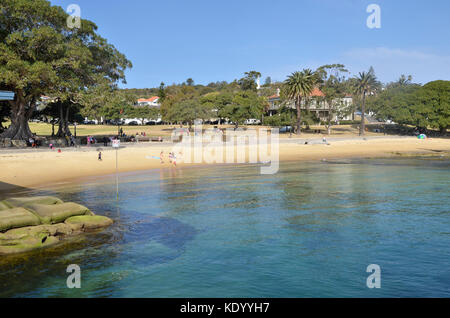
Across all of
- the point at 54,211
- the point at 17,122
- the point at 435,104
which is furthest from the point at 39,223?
the point at 435,104

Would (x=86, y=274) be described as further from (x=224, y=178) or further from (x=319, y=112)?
(x=319, y=112)

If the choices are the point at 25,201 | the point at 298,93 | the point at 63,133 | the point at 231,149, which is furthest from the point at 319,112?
the point at 25,201

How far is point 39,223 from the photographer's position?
626 inches

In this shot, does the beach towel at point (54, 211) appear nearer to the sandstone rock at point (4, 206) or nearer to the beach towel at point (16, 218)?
the beach towel at point (16, 218)

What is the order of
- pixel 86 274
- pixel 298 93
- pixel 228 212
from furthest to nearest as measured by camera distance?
1. pixel 298 93
2. pixel 228 212
3. pixel 86 274

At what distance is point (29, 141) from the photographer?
46719 millimetres

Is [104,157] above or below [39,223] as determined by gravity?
above

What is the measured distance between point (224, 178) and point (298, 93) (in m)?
49.1

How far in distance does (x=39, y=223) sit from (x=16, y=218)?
3.42 ft

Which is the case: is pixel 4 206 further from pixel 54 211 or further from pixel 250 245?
pixel 250 245

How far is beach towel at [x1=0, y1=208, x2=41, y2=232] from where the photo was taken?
14734 mm

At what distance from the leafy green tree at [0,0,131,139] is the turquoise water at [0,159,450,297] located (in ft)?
60.1

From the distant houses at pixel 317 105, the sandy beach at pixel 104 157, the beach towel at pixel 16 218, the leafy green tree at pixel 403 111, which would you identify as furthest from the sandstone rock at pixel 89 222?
the leafy green tree at pixel 403 111
